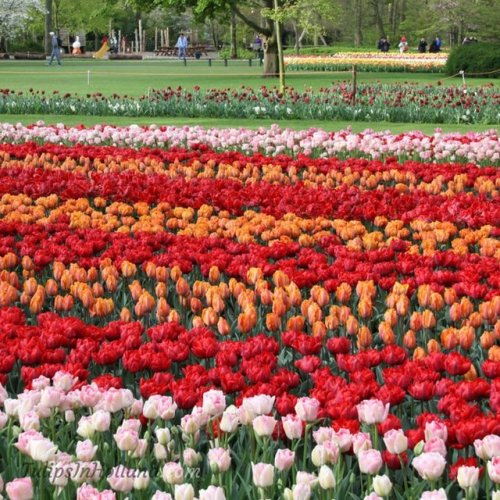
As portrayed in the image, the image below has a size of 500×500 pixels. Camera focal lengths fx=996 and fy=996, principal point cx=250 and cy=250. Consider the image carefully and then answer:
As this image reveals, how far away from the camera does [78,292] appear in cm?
489

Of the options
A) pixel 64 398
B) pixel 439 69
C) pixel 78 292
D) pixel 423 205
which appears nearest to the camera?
pixel 64 398

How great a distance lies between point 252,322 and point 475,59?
1281 inches

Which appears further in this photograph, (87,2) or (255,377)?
(87,2)

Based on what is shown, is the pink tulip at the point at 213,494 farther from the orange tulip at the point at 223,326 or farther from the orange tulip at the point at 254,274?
the orange tulip at the point at 254,274

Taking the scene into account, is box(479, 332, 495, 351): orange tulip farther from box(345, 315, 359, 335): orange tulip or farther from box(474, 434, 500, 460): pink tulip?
box(474, 434, 500, 460): pink tulip

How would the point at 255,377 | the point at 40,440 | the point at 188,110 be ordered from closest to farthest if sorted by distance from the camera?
the point at 40,440
the point at 255,377
the point at 188,110

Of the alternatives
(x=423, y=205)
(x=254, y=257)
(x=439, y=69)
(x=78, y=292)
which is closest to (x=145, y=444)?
(x=78, y=292)

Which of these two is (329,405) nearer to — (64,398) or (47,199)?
(64,398)

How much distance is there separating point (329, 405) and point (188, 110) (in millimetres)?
17464

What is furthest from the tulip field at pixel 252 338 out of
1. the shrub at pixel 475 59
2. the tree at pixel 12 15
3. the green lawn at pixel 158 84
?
the tree at pixel 12 15

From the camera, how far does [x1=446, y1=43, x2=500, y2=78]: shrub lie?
34.9m

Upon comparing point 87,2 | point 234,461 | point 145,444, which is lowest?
point 234,461

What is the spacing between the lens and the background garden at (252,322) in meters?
2.89

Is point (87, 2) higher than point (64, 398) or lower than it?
higher
